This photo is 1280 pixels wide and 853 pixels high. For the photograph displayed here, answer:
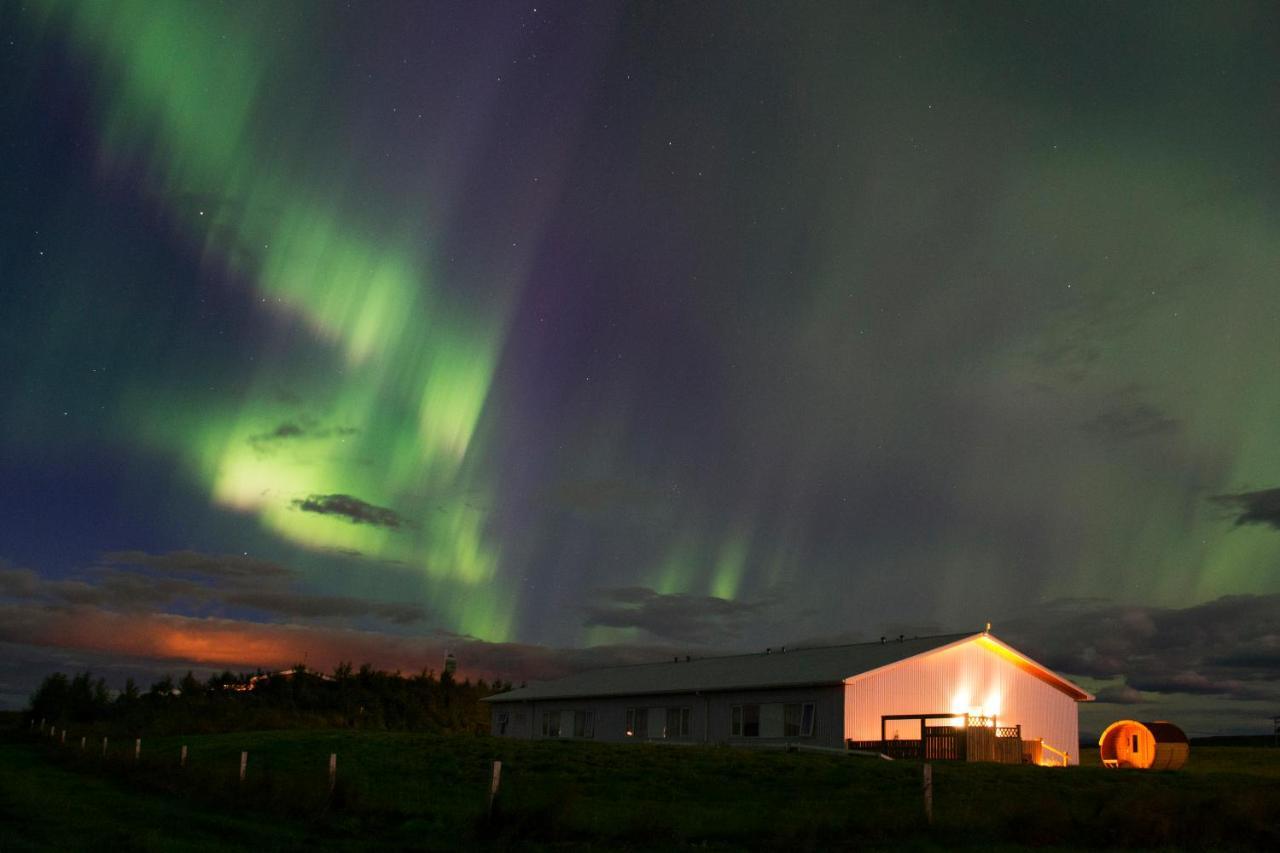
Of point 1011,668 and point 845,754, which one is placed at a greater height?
point 1011,668

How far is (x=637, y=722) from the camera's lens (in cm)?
5256


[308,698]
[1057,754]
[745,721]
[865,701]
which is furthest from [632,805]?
[308,698]

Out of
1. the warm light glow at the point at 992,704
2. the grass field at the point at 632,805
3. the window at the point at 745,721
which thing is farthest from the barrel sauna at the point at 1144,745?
the window at the point at 745,721

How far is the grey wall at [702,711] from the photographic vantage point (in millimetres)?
42969

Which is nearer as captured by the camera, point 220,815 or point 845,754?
point 220,815

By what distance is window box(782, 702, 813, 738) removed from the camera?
43688mm

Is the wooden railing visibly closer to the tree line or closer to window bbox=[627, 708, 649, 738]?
window bbox=[627, 708, 649, 738]

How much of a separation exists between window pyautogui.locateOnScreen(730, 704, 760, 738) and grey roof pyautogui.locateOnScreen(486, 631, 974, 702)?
0.90m

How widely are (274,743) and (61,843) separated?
34.3m

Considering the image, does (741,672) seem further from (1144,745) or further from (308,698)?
(308,698)

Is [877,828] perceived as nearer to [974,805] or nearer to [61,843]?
[974,805]

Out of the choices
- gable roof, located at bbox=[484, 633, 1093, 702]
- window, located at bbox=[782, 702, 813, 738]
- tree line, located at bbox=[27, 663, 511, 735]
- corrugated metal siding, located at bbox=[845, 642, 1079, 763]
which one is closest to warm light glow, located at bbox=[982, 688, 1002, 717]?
corrugated metal siding, located at bbox=[845, 642, 1079, 763]

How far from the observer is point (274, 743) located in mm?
50875

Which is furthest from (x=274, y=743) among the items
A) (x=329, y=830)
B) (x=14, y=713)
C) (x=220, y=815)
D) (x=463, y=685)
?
(x=14, y=713)
